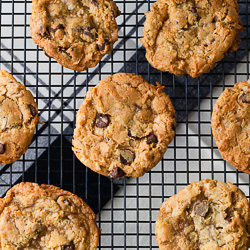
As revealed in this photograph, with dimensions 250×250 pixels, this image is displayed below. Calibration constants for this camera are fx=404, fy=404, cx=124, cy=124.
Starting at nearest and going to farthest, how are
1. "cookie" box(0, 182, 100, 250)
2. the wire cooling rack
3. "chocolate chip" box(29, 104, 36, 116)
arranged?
"cookie" box(0, 182, 100, 250) → "chocolate chip" box(29, 104, 36, 116) → the wire cooling rack

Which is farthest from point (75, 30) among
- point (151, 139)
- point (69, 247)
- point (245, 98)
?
point (69, 247)

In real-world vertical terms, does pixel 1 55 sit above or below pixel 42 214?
above

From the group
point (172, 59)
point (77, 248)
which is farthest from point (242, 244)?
point (172, 59)

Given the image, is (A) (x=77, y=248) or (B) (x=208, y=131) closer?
(A) (x=77, y=248)

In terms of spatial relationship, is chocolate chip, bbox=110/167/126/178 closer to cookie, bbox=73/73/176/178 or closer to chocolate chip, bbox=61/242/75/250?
cookie, bbox=73/73/176/178

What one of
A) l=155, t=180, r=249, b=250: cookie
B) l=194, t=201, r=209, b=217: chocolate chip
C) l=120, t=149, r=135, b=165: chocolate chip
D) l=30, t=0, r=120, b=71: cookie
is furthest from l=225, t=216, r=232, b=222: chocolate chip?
l=30, t=0, r=120, b=71: cookie

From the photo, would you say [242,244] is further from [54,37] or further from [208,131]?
[54,37]

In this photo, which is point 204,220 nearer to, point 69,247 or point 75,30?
point 69,247
